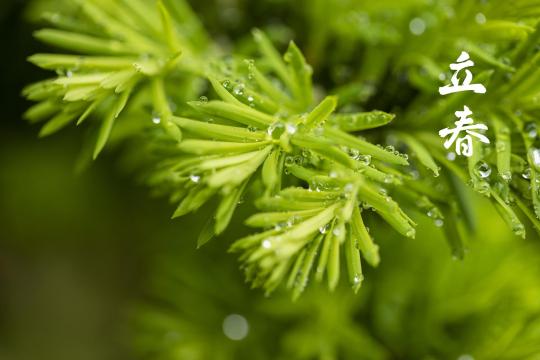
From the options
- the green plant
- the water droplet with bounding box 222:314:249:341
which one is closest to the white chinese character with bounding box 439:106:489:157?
the green plant

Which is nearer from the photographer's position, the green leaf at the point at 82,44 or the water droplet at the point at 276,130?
the water droplet at the point at 276,130

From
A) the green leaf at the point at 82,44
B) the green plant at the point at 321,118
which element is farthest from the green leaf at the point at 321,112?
the green leaf at the point at 82,44

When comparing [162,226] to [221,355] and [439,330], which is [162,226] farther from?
[439,330]

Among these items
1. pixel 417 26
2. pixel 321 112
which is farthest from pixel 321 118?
pixel 417 26

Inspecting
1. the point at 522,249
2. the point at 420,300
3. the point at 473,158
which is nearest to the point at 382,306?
the point at 420,300

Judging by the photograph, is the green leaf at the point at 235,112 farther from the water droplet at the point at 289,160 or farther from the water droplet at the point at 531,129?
the water droplet at the point at 531,129
